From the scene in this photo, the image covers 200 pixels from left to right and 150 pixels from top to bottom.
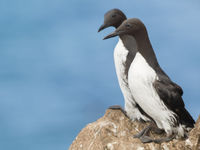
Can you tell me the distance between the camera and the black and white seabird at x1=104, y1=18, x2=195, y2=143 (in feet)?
26.3

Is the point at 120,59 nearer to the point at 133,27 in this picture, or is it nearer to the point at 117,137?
the point at 133,27

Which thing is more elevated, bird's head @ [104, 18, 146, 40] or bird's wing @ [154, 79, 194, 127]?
bird's head @ [104, 18, 146, 40]

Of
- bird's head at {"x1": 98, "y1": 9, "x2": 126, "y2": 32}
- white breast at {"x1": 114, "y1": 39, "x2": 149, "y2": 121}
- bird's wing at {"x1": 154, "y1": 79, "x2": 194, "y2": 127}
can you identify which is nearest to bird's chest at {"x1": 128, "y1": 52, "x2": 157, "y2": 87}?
bird's wing at {"x1": 154, "y1": 79, "x2": 194, "y2": 127}

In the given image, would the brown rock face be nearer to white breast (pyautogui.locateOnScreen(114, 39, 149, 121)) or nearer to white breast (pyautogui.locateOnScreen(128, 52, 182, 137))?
white breast (pyautogui.locateOnScreen(114, 39, 149, 121))

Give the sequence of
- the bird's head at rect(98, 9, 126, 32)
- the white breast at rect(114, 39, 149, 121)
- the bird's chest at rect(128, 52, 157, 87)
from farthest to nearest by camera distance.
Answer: the bird's head at rect(98, 9, 126, 32) < the white breast at rect(114, 39, 149, 121) < the bird's chest at rect(128, 52, 157, 87)

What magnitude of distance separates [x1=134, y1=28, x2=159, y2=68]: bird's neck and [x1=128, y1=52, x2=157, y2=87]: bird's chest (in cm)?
8

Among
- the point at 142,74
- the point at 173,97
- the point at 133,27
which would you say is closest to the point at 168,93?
the point at 173,97

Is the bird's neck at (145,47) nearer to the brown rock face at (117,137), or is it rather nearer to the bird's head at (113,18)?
the bird's head at (113,18)

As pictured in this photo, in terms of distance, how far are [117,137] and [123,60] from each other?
4.20 feet

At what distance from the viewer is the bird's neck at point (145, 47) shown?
26.6 ft

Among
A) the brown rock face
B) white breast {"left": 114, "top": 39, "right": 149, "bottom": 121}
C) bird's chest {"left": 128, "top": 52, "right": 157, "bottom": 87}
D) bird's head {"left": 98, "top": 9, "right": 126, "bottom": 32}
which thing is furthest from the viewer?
bird's head {"left": 98, "top": 9, "right": 126, "bottom": 32}

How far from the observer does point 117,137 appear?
826 cm

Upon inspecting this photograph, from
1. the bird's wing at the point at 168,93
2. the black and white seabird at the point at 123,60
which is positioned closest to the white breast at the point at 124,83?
the black and white seabird at the point at 123,60

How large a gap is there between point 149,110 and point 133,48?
126 centimetres
